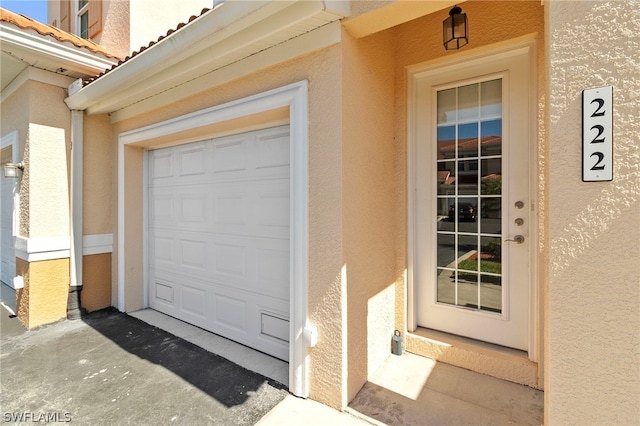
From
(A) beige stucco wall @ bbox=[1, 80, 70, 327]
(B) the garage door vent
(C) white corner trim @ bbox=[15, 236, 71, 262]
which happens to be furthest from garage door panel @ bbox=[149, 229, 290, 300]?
(A) beige stucco wall @ bbox=[1, 80, 70, 327]

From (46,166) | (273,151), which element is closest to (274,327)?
(273,151)

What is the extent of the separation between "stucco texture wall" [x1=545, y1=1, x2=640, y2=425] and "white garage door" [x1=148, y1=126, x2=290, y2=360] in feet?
9.10

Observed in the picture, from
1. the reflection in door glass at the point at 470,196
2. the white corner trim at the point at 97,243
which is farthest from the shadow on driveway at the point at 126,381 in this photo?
the reflection in door glass at the point at 470,196

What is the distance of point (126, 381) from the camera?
3512mm

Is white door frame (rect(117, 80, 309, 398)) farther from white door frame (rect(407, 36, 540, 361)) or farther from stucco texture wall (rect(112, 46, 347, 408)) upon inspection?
white door frame (rect(407, 36, 540, 361))

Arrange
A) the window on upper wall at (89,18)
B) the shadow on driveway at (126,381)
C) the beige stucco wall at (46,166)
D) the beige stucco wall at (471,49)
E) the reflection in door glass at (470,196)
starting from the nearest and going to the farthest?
1. the shadow on driveway at (126,381)
2. the beige stucco wall at (471,49)
3. the reflection in door glass at (470,196)
4. the beige stucco wall at (46,166)
5. the window on upper wall at (89,18)

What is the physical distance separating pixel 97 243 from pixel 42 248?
0.77m

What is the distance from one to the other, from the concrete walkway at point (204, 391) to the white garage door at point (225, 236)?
56 cm

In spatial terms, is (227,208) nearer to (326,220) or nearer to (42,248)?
(326,220)

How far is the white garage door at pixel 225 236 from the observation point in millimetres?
4047

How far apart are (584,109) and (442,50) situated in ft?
7.19

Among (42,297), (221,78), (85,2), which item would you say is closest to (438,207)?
(221,78)

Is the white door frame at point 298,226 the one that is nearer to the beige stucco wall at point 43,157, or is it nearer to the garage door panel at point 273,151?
the garage door panel at point 273,151

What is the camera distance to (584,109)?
1.97m
